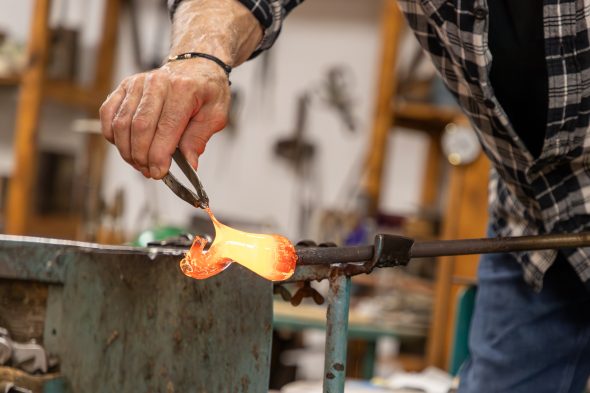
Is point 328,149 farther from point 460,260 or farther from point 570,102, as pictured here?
point 570,102

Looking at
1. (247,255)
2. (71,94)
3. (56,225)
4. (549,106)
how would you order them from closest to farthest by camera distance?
(247,255) < (549,106) < (71,94) < (56,225)

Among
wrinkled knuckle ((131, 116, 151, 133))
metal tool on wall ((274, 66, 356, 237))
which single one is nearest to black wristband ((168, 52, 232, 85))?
wrinkled knuckle ((131, 116, 151, 133))

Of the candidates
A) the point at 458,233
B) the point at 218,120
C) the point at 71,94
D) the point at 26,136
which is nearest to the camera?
the point at 218,120

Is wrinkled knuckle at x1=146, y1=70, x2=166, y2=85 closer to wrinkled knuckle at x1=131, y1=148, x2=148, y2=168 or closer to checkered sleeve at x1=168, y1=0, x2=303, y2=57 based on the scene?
wrinkled knuckle at x1=131, y1=148, x2=148, y2=168

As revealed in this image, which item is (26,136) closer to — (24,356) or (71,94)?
(71,94)

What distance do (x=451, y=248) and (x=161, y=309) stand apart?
388 mm

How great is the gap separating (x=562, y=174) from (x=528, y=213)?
13 centimetres

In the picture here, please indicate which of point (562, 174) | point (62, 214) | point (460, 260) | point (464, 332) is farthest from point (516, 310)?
point (62, 214)

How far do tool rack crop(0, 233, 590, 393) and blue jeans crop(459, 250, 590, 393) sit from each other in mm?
319

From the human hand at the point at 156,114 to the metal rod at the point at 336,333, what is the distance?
0.24 meters

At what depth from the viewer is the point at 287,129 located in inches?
178

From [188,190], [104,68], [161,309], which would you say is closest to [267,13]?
[188,190]

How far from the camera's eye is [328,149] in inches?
175

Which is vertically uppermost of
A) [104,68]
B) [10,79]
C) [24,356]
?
[104,68]
